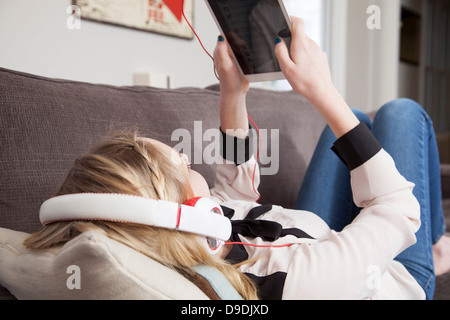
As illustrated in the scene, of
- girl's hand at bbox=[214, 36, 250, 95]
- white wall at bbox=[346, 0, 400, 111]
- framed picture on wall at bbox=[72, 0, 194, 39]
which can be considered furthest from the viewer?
white wall at bbox=[346, 0, 400, 111]

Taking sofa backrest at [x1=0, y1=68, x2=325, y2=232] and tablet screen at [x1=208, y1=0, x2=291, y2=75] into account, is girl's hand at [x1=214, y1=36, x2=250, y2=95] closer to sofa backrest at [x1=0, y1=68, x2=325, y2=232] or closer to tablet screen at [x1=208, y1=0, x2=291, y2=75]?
tablet screen at [x1=208, y1=0, x2=291, y2=75]

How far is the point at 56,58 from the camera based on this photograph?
1409mm

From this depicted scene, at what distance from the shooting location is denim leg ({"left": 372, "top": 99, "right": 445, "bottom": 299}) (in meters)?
0.93

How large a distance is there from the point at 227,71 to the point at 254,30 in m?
0.12

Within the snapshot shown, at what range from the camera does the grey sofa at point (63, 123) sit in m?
0.75

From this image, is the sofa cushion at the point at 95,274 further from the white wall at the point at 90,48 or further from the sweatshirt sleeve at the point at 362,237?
the white wall at the point at 90,48

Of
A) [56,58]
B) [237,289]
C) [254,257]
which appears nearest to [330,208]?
[254,257]

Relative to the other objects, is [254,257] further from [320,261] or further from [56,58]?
[56,58]

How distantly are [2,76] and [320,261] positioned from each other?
2.11 feet

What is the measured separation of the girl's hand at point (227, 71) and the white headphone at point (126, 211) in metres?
0.42

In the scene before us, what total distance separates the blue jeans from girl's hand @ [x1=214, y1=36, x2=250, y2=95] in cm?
36

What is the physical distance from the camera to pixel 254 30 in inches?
32.7

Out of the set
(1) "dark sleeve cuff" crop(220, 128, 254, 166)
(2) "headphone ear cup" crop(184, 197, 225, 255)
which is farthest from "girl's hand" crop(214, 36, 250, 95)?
(2) "headphone ear cup" crop(184, 197, 225, 255)

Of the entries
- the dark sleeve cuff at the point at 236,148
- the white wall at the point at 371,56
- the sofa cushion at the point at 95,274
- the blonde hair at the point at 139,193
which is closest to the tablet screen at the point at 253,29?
the dark sleeve cuff at the point at 236,148
